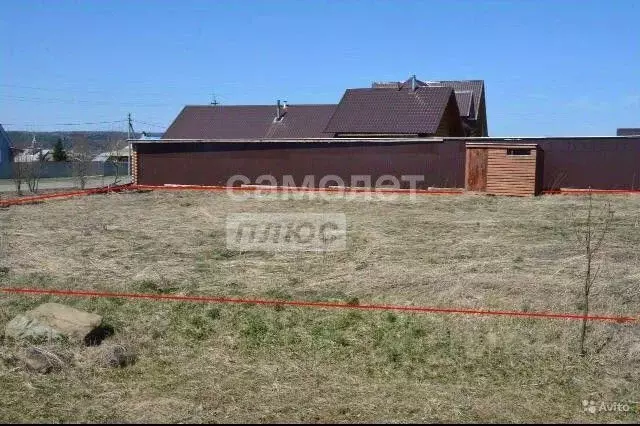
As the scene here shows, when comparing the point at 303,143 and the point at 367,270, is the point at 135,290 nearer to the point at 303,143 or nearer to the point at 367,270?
the point at 367,270

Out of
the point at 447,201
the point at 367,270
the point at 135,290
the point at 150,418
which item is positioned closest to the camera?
the point at 150,418

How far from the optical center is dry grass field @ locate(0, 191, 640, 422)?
189 inches

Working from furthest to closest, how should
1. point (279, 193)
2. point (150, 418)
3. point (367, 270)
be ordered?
point (279, 193)
point (367, 270)
point (150, 418)

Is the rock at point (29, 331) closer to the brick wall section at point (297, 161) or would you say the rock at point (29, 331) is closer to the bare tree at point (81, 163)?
the brick wall section at point (297, 161)

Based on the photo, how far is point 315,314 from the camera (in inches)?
282

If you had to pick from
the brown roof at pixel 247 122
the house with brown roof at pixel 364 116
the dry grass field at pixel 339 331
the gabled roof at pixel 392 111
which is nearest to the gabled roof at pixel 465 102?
the house with brown roof at pixel 364 116

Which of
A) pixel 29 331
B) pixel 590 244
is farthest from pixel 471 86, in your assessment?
pixel 29 331

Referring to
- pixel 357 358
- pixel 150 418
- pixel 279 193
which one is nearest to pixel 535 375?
pixel 357 358

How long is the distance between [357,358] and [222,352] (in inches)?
51.2

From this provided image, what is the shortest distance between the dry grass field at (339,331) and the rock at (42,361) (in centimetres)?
11

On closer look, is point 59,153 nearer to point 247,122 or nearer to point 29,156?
point 29,156

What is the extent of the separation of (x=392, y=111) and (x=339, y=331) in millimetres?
19734

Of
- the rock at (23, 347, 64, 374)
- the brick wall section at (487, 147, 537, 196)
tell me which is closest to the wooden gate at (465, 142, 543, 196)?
the brick wall section at (487, 147, 537, 196)

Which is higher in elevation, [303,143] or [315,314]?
[303,143]
